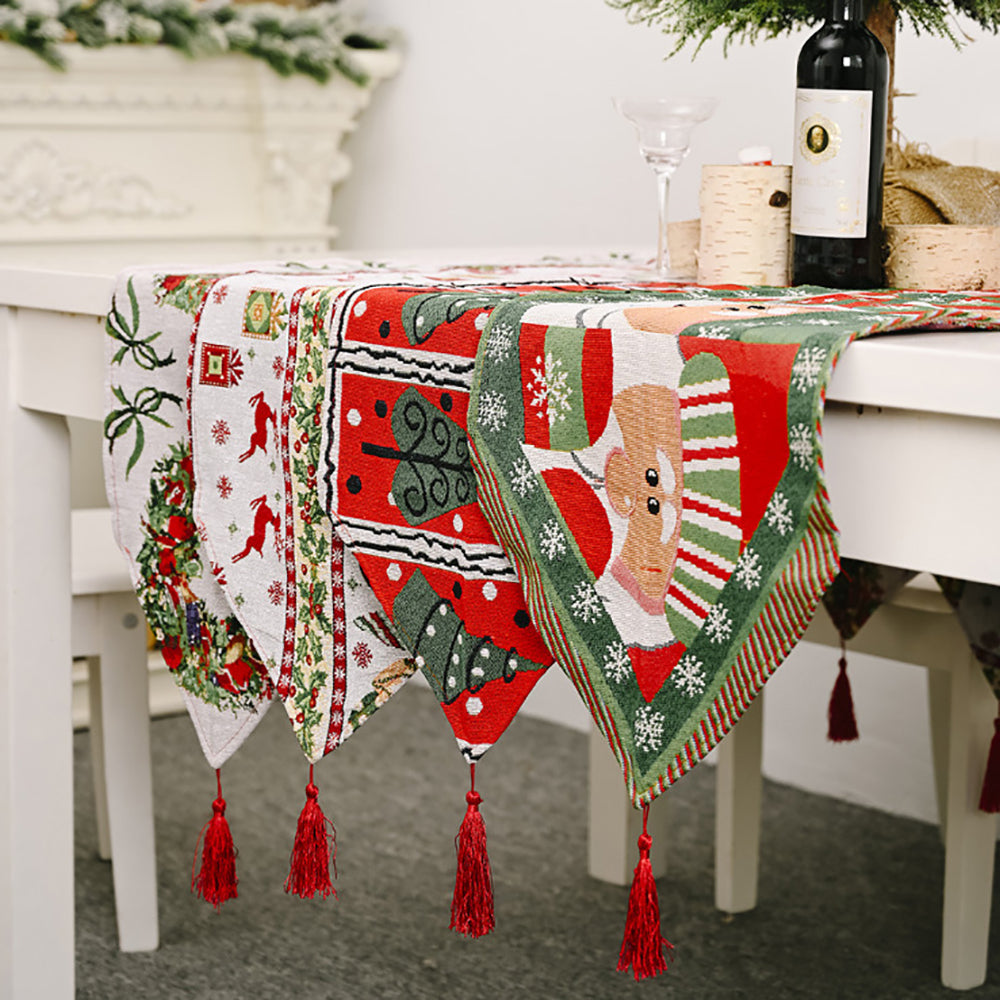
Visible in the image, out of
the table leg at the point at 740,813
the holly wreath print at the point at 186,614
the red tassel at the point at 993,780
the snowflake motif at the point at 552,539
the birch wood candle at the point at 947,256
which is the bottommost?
the table leg at the point at 740,813

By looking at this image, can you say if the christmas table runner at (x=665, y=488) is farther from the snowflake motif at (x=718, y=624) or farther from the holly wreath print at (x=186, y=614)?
the holly wreath print at (x=186, y=614)

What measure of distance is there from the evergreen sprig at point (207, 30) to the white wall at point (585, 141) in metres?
0.15

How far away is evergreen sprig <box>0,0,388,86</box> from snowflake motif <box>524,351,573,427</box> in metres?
1.82

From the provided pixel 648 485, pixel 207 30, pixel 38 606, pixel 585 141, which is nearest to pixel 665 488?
pixel 648 485

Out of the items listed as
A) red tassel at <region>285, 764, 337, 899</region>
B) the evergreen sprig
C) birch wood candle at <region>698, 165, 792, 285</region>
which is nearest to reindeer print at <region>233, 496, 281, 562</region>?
red tassel at <region>285, 764, 337, 899</region>

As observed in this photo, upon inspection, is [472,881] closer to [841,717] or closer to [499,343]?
[499,343]

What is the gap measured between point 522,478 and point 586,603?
0.27 feet

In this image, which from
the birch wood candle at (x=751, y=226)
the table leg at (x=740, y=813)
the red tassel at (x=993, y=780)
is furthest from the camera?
the table leg at (x=740, y=813)

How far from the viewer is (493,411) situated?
0.92 meters

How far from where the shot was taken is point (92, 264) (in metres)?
1.49

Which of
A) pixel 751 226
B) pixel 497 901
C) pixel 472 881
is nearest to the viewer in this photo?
pixel 472 881

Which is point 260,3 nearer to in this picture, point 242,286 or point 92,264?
point 92,264

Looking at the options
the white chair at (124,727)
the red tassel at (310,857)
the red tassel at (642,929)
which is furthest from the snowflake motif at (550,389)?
the white chair at (124,727)

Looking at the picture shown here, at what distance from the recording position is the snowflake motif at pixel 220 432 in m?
1.15
